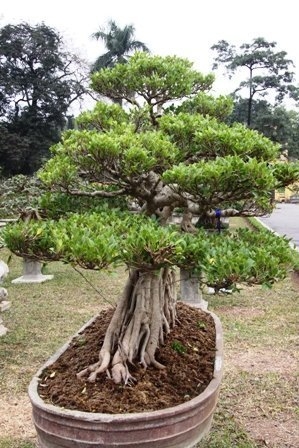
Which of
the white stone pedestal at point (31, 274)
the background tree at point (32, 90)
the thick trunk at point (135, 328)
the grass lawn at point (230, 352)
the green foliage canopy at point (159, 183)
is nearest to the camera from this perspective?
the green foliage canopy at point (159, 183)

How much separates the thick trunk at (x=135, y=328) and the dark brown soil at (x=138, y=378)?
56 millimetres

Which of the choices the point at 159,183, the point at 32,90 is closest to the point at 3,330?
the point at 159,183

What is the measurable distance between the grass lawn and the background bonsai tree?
35 cm

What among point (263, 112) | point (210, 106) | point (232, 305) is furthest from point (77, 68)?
point (210, 106)

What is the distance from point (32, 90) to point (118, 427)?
1665 centimetres

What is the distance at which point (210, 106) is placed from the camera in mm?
2707

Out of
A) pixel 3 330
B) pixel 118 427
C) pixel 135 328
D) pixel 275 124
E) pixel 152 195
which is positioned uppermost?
pixel 275 124

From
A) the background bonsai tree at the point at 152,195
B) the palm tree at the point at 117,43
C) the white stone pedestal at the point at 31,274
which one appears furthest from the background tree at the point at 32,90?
the background bonsai tree at the point at 152,195

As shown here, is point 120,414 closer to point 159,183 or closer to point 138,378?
point 138,378

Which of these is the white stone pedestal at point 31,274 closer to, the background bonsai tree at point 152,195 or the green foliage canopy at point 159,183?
the background bonsai tree at point 152,195

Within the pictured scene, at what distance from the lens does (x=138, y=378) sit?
2.13 metres

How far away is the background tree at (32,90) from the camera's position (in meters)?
16.6

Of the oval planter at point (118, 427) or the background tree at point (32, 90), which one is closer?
the oval planter at point (118, 427)

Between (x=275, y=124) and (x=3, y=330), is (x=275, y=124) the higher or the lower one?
the higher one
